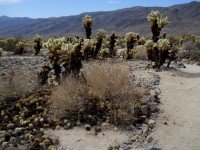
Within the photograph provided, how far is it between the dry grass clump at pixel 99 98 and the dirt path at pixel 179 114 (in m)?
0.84

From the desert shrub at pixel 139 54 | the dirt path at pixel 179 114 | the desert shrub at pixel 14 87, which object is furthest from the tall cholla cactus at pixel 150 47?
the desert shrub at pixel 14 87

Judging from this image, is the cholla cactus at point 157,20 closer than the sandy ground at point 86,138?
No

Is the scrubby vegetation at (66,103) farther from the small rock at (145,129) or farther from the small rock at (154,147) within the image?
the small rock at (154,147)

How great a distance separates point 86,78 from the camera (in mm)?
11133

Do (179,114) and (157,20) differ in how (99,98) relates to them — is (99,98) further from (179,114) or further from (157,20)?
(157,20)

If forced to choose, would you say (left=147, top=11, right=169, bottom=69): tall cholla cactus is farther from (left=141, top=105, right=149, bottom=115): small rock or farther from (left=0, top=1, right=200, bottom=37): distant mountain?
(left=0, top=1, right=200, bottom=37): distant mountain

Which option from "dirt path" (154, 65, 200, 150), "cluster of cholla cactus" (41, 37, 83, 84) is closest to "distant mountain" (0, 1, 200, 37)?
"dirt path" (154, 65, 200, 150)

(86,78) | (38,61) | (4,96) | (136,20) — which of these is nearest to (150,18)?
(38,61)

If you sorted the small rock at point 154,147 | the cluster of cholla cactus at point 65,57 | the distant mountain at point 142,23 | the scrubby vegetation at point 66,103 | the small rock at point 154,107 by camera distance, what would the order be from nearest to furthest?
1. the small rock at point 154,147
2. the scrubby vegetation at point 66,103
3. the small rock at point 154,107
4. the cluster of cholla cactus at point 65,57
5. the distant mountain at point 142,23

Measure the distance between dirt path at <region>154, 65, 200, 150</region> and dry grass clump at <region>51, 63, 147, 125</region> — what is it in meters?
0.84

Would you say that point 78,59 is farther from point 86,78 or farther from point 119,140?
point 119,140

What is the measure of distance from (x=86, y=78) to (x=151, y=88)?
83.2 inches

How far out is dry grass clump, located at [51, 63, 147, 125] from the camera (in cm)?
959

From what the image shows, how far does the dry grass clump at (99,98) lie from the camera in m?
9.59
